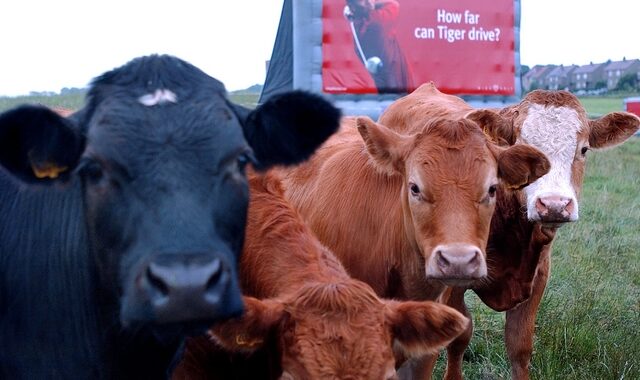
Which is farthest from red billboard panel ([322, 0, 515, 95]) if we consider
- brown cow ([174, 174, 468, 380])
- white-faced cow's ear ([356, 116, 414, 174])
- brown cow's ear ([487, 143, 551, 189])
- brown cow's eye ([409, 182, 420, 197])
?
brown cow ([174, 174, 468, 380])

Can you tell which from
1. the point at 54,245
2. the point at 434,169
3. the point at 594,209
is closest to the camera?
the point at 54,245

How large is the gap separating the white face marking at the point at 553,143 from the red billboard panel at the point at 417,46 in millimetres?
7127

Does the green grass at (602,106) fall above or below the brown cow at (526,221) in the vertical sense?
below

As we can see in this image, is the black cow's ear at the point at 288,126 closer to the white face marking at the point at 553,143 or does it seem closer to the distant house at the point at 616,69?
the white face marking at the point at 553,143

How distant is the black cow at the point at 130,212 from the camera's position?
2.52m

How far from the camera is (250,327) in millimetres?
3113

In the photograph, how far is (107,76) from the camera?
298cm

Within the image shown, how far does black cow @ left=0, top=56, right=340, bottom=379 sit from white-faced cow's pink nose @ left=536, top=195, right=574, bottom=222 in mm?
2066

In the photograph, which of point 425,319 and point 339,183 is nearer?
point 425,319

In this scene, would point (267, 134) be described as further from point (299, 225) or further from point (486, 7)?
point (486, 7)

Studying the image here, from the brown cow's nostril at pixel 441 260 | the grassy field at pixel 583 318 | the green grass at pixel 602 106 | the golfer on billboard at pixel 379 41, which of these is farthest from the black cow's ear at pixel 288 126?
the green grass at pixel 602 106

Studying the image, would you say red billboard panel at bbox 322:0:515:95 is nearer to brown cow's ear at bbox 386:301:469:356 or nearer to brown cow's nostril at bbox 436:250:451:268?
Answer: brown cow's nostril at bbox 436:250:451:268

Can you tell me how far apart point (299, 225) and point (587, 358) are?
113 inches

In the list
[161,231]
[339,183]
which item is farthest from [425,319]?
[339,183]
